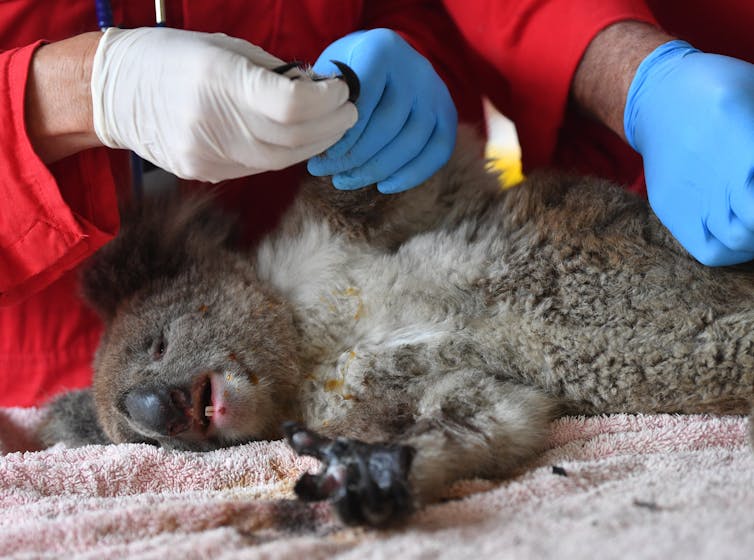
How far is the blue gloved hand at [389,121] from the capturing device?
1717mm

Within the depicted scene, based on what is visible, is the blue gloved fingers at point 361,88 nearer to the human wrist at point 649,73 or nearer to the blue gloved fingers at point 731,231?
the human wrist at point 649,73

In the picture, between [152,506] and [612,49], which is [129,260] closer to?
[152,506]

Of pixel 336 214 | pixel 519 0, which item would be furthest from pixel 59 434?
pixel 519 0

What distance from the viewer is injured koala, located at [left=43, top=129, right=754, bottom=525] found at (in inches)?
62.1

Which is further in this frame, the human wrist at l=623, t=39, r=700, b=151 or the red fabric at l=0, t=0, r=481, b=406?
the human wrist at l=623, t=39, r=700, b=151

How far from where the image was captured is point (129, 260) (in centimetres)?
203

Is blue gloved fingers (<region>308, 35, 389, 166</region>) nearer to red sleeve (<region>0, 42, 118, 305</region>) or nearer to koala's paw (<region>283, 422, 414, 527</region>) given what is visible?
red sleeve (<region>0, 42, 118, 305</region>)

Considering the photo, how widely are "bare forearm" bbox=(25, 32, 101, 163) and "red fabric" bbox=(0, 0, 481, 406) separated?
0.03 m

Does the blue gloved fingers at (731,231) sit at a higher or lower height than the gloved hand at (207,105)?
lower

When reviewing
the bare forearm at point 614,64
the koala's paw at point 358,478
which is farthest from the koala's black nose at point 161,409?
the bare forearm at point 614,64

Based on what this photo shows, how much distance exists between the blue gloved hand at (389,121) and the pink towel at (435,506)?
0.71 m

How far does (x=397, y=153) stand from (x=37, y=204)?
866 mm

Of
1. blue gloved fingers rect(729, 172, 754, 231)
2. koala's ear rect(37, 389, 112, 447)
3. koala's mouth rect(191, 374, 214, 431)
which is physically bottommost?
koala's ear rect(37, 389, 112, 447)

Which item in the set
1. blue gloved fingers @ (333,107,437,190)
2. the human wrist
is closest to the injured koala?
blue gloved fingers @ (333,107,437,190)
